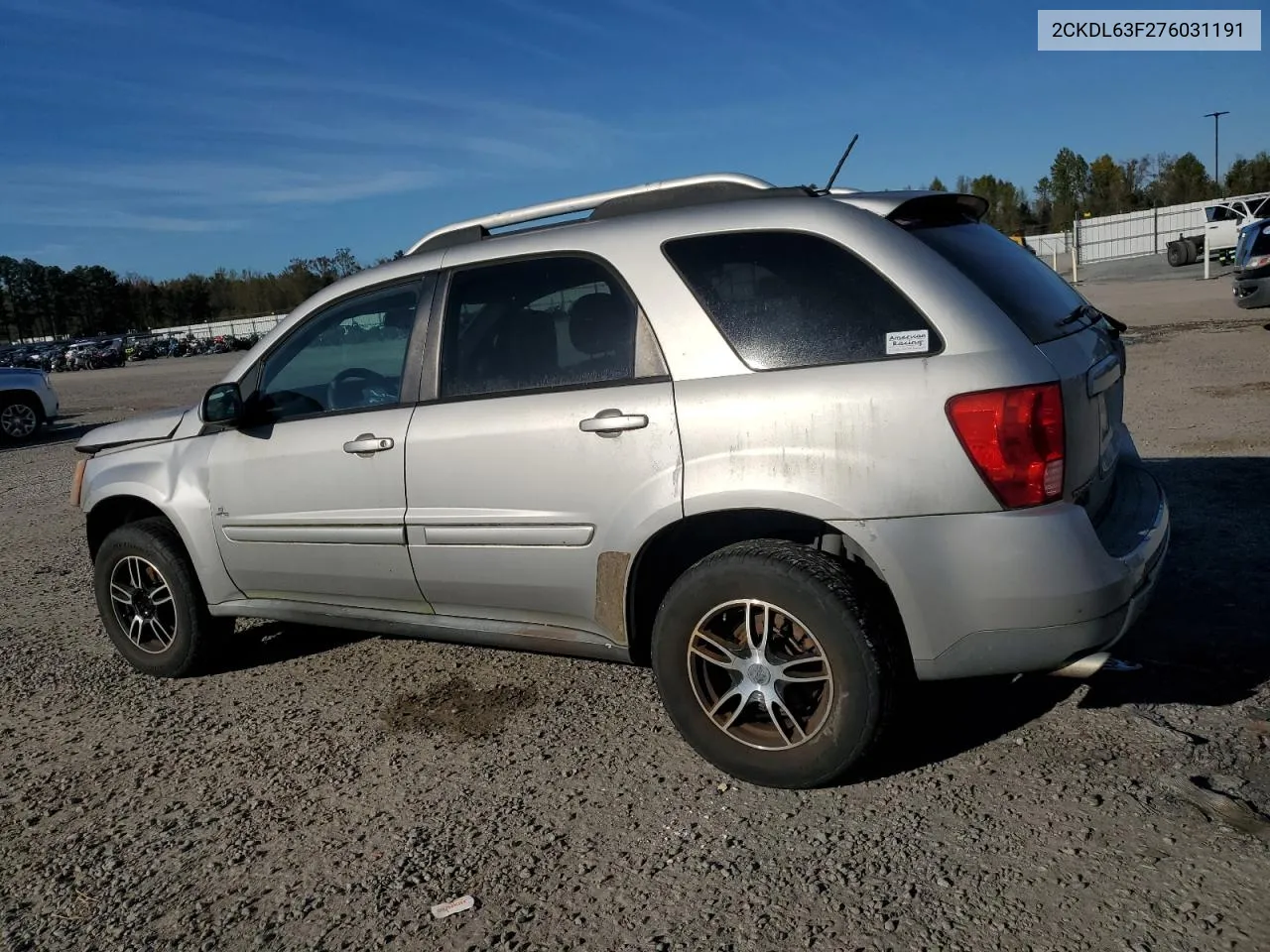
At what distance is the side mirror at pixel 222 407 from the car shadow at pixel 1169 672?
290cm

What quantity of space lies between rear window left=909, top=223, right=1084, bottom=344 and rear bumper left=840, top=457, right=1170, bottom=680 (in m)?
0.60

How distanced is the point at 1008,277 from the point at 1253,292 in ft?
48.7

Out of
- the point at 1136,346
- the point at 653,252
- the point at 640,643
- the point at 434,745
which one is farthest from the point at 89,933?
the point at 1136,346

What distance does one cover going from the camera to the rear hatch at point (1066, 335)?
9.73 ft

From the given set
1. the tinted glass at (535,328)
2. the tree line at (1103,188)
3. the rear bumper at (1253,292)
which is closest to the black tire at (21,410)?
the tinted glass at (535,328)

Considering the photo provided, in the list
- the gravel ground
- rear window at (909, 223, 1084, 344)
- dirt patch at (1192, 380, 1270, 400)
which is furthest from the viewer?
dirt patch at (1192, 380, 1270, 400)

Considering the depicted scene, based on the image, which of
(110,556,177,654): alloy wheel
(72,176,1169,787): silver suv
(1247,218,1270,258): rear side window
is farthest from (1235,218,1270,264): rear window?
(110,556,177,654): alloy wheel

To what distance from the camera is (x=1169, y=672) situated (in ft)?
12.4

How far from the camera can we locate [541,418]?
3484mm

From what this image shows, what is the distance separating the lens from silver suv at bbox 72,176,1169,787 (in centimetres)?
287

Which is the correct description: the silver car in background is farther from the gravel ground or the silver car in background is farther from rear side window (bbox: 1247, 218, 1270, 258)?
rear side window (bbox: 1247, 218, 1270, 258)

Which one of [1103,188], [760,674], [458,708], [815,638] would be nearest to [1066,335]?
[815,638]

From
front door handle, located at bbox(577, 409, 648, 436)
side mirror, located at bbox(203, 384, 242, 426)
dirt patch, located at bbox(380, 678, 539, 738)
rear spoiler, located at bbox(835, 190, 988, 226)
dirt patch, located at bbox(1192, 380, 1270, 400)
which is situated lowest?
dirt patch, located at bbox(1192, 380, 1270, 400)

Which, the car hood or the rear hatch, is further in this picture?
the car hood
